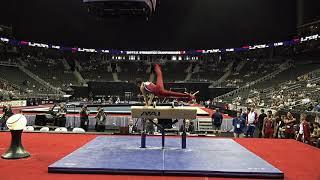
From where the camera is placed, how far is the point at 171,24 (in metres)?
43.9

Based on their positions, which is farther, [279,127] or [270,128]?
[279,127]

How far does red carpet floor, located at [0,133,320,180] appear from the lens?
6.01 meters

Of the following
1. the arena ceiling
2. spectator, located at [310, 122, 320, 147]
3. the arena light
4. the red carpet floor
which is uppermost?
the arena ceiling

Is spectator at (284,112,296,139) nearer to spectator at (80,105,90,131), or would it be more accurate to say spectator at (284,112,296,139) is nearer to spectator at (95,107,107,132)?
spectator at (95,107,107,132)

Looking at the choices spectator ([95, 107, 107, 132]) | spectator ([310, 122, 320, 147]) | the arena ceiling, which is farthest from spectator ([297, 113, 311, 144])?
the arena ceiling

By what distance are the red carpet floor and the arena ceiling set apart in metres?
29.8

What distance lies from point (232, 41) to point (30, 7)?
28053mm

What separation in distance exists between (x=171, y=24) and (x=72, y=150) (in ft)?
121

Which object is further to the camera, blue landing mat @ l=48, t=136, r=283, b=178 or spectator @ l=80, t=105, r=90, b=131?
spectator @ l=80, t=105, r=90, b=131

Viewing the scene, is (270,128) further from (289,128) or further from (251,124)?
(251,124)

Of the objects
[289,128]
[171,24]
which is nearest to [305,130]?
[289,128]

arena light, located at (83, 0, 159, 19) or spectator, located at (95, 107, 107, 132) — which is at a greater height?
arena light, located at (83, 0, 159, 19)

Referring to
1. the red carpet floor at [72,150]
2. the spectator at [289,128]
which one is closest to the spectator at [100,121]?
the red carpet floor at [72,150]

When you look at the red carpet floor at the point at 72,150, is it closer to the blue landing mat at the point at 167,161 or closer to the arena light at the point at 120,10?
the blue landing mat at the point at 167,161
